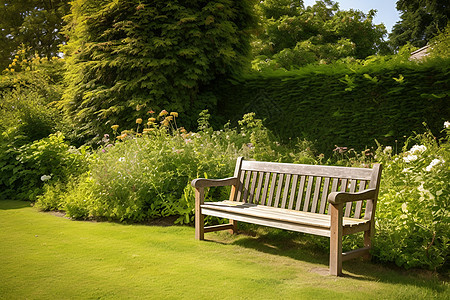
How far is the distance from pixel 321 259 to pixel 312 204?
1.95 ft

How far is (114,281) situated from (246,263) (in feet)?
4.34

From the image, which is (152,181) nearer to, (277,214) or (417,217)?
(277,214)

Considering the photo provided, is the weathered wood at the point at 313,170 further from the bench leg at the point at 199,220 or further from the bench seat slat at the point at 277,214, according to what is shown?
the bench leg at the point at 199,220

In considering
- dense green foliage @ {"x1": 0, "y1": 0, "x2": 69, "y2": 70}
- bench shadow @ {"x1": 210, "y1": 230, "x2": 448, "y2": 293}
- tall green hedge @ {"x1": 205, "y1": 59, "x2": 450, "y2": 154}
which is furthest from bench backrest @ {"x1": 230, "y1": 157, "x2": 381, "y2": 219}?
dense green foliage @ {"x1": 0, "y1": 0, "x2": 69, "y2": 70}

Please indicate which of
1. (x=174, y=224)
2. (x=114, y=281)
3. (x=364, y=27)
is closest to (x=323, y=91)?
(x=174, y=224)

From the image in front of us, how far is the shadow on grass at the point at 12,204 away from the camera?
7.62m

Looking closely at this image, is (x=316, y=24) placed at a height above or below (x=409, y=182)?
above

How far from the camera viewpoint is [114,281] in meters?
3.61

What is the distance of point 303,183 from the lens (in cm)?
471

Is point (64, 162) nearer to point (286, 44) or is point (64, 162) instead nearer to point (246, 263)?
point (246, 263)

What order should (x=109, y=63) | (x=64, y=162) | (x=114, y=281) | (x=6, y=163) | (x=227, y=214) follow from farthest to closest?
(x=109, y=63)
(x=6, y=163)
(x=64, y=162)
(x=227, y=214)
(x=114, y=281)

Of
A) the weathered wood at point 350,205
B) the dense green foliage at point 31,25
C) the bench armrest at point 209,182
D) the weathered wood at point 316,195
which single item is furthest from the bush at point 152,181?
the dense green foliage at point 31,25

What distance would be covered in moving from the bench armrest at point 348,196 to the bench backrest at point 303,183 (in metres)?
0.09

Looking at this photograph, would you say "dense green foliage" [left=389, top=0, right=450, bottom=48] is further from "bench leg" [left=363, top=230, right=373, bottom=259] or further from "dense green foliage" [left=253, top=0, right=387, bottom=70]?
"bench leg" [left=363, top=230, right=373, bottom=259]
